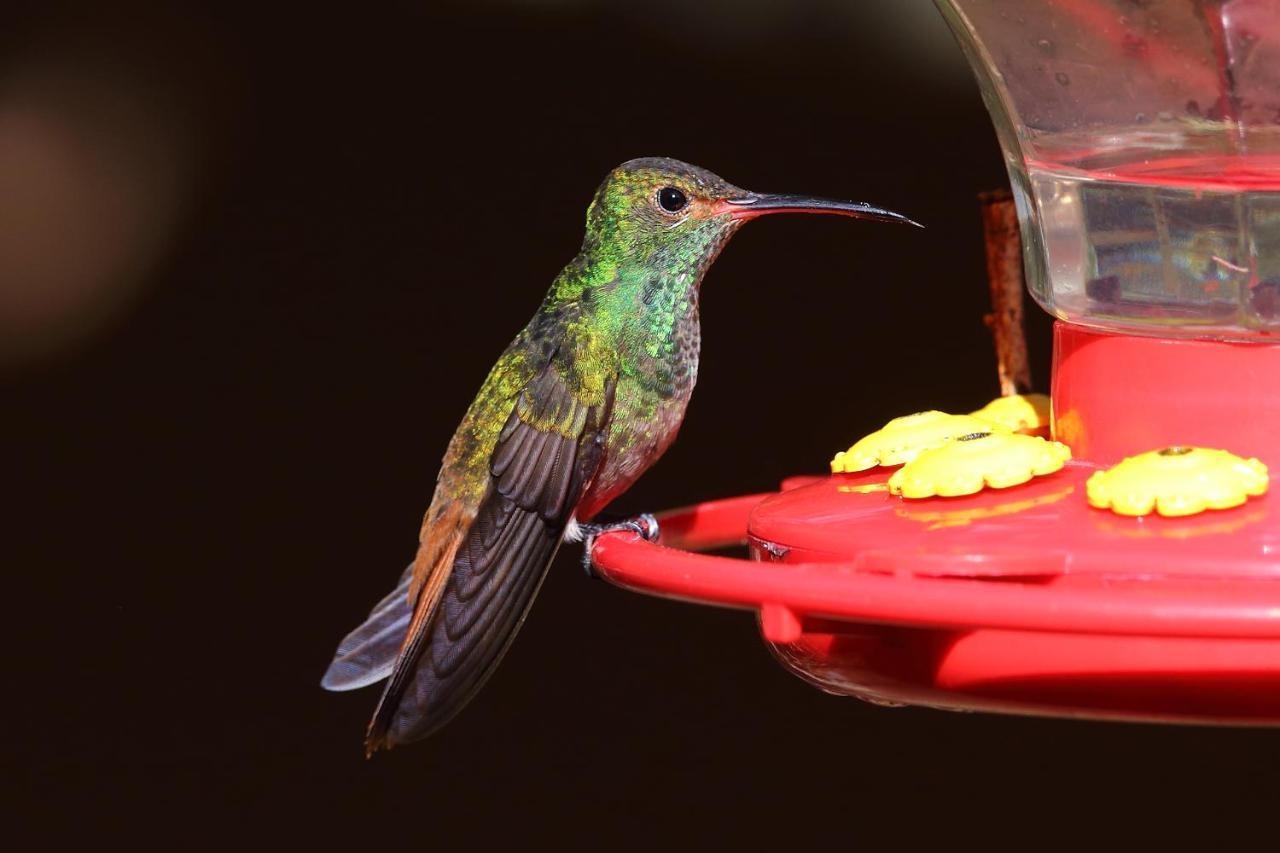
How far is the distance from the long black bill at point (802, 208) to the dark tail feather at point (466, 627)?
0.74m

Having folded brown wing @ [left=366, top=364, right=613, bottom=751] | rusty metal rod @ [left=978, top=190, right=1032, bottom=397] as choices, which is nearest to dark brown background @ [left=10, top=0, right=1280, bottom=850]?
folded brown wing @ [left=366, top=364, right=613, bottom=751]

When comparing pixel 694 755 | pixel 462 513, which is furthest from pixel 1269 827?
pixel 462 513

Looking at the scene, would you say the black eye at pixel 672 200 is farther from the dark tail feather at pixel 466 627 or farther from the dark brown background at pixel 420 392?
the dark brown background at pixel 420 392

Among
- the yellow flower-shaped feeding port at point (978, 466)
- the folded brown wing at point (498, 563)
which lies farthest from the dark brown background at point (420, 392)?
the yellow flower-shaped feeding port at point (978, 466)

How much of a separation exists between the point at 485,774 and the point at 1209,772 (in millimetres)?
2563

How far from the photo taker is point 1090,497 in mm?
2002

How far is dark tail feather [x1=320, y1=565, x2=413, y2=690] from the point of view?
3.40 meters

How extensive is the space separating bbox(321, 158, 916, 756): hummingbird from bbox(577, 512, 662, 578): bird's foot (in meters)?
0.02

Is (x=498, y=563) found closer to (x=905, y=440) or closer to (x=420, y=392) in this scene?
(x=905, y=440)

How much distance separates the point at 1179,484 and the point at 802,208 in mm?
1350

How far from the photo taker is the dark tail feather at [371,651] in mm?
3398

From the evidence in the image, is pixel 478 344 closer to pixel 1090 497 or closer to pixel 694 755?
pixel 694 755

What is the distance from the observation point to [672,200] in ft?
11.3

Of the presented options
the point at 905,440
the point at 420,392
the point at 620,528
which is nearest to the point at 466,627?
the point at 620,528
